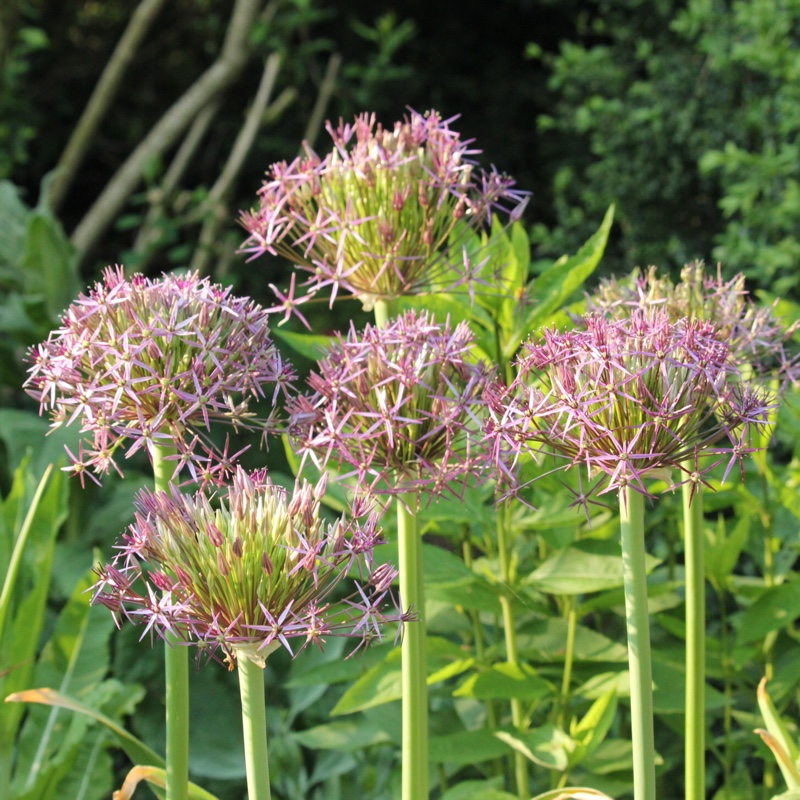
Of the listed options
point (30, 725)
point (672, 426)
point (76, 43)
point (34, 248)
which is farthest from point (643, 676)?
point (76, 43)

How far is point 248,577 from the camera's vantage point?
76cm

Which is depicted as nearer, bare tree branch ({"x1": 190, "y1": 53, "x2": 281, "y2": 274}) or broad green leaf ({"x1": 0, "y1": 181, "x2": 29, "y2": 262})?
broad green leaf ({"x1": 0, "y1": 181, "x2": 29, "y2": 262})

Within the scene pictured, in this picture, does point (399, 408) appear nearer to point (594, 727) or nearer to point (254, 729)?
point (254, 729)

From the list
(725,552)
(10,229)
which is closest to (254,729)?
(725,552)

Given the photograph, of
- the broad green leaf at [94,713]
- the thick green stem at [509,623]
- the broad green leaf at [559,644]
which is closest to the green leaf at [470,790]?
the thick green stem at [509,623]

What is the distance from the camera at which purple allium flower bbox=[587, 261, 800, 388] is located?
99cm

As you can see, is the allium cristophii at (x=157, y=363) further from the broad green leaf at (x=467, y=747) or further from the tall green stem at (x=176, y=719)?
the broad green leaf at (x=467, y=747)

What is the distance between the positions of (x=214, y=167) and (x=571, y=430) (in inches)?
158

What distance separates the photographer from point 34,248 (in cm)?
261

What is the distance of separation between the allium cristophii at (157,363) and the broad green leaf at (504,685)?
0.40 meters

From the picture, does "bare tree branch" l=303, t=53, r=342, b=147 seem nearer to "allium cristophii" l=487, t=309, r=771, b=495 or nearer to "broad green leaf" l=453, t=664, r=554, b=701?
"broad green leaf" l=453, t=664, r=554, b=701

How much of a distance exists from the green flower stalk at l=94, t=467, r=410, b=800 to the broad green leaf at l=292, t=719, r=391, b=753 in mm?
581

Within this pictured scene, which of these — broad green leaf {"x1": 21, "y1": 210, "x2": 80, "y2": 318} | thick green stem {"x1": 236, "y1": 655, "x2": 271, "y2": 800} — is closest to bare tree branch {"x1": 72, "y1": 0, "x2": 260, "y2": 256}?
broad green leaf {"x1": 21, "y1": 210, "x2": 80, "y2": 318}

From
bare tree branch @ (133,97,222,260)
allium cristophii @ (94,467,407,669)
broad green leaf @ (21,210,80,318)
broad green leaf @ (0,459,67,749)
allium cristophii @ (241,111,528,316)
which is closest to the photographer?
allium cristophii @ (94,467,407,669)
